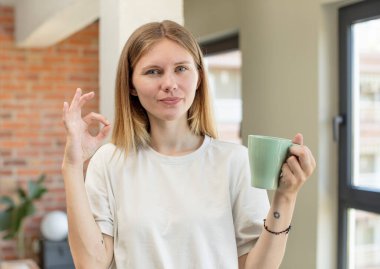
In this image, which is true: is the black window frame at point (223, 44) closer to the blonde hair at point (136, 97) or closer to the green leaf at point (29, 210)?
the green leaf at point (29, 210)

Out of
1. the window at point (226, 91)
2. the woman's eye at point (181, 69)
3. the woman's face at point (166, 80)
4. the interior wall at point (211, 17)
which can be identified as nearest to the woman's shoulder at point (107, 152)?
the woman's face at point (166, 80)

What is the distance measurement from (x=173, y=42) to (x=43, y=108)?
12.7 ft

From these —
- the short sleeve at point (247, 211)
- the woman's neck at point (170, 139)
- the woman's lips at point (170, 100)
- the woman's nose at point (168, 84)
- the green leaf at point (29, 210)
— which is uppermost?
the woman's nose at point (168, 84)

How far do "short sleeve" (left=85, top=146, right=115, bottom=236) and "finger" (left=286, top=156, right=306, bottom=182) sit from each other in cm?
Result: 38

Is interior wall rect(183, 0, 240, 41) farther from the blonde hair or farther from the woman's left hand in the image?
the woman's left hand

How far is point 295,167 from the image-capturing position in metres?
1.05

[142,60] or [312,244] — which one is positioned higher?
[142,60]

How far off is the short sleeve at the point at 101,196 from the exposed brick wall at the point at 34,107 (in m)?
3.77

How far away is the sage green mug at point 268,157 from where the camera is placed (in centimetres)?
104

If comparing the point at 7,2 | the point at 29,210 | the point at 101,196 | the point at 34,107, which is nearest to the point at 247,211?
the point at 101,196

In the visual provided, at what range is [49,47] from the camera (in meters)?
4.93

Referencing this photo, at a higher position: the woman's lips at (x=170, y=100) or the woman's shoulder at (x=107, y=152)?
the woman's lips at (x=170, y=100)

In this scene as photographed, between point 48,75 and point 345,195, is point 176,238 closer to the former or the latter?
point 345,195

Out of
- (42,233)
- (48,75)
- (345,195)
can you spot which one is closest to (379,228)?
(345,195)
